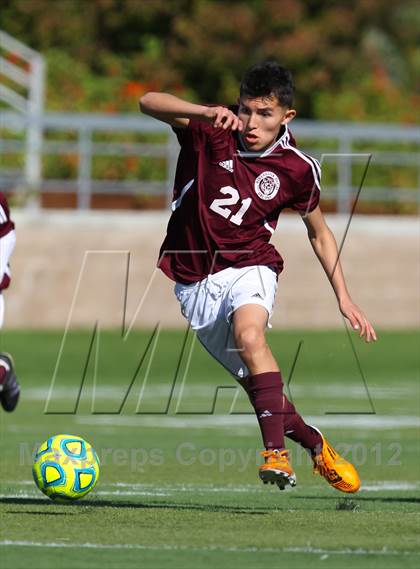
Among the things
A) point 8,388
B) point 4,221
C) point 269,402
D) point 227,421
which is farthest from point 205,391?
point 269,402

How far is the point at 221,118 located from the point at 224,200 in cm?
87

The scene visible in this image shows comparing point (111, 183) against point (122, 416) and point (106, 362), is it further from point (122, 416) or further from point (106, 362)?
point (122, 416)

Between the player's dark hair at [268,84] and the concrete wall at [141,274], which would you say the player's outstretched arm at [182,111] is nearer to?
the player's dark hair at [268,84]

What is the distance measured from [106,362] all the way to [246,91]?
11659 millimetres

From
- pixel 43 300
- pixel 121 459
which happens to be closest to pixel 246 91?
pixel 121 459

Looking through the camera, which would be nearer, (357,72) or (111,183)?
(111,183)

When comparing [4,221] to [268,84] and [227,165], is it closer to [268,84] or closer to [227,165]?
[227,165]

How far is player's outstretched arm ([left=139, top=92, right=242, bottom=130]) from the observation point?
748 centimetres

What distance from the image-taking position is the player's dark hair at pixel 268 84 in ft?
26.2

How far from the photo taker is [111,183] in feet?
81.2

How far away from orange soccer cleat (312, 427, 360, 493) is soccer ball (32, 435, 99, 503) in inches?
47.7

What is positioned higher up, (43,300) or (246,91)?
(246,91)

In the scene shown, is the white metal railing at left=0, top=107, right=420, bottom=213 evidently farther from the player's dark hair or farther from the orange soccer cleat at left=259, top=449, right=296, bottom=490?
the orange soccer cleat at left=259, top=449, right=296, bottom=490

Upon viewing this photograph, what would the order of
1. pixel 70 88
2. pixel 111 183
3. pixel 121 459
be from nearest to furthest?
pixel 121 459 → pixel 111 183 → pixel 70 88
